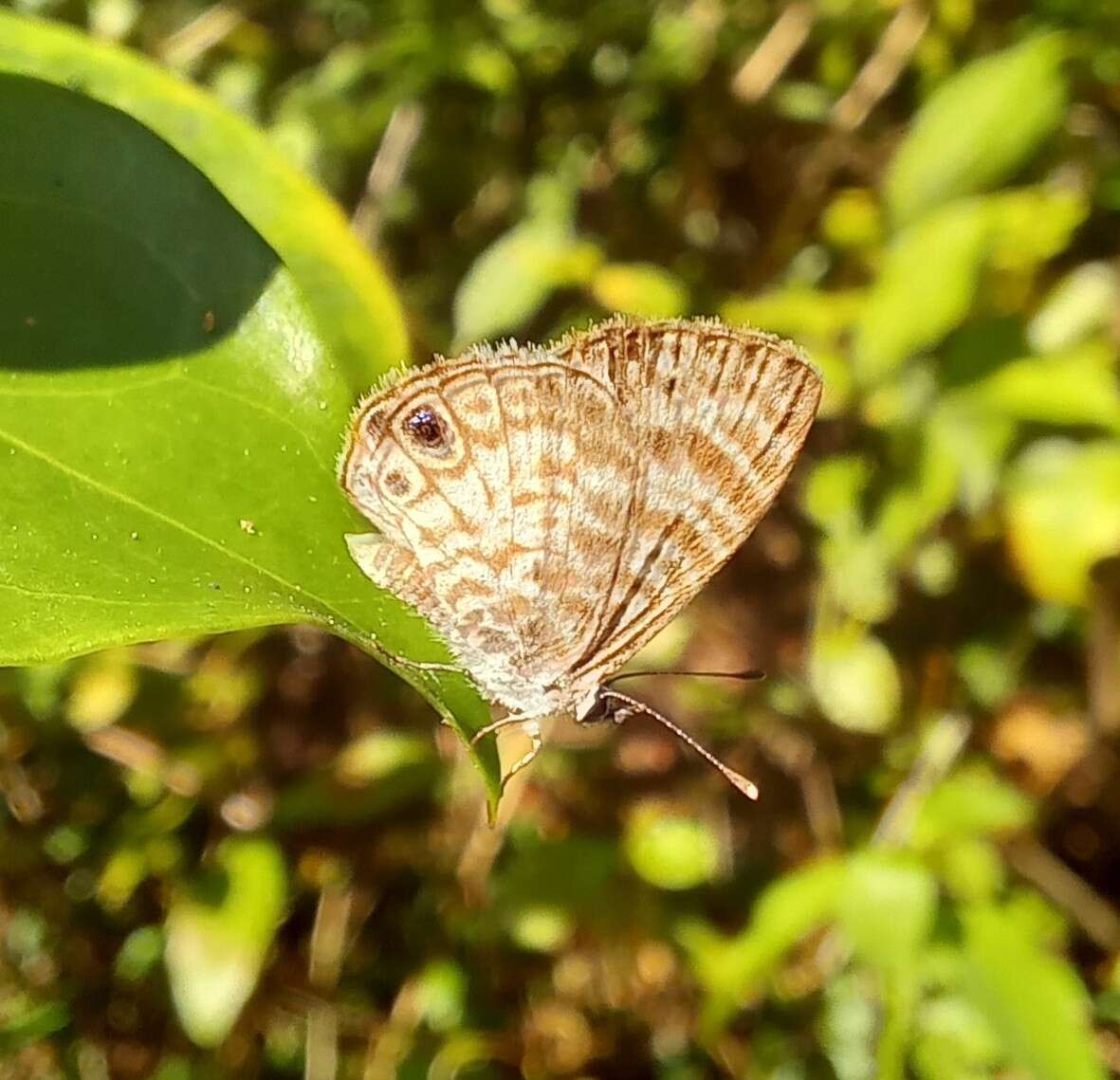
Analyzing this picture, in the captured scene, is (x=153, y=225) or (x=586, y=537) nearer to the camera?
(x=153, y=225)

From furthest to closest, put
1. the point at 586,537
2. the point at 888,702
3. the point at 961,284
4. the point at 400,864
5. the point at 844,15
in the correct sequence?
Answer: the point at 844,15, the point at 400,864, the point at 888,702, the point at 961,284, the point at 586,537

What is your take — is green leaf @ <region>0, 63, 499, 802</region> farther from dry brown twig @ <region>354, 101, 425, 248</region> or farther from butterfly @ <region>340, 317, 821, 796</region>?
dry brown twig @ <region>354, 101, 425, 248</region>

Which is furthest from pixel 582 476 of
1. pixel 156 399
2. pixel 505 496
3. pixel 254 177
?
pixel 156 399

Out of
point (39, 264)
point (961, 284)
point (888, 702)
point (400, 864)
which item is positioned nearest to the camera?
point (39, 264)

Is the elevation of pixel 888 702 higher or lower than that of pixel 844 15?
lower

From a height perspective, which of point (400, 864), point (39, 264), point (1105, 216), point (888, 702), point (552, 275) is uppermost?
point (39, 264)

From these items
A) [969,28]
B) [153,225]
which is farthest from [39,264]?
[969,28]


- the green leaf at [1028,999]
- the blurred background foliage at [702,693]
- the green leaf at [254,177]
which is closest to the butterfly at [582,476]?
the green leaf at [254,177]

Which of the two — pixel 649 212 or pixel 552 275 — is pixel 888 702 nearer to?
pixel 552 275
